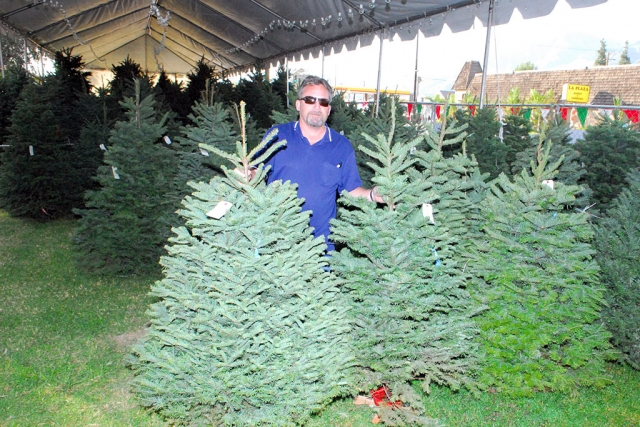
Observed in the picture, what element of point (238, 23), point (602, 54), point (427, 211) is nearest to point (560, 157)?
point (427, 211)

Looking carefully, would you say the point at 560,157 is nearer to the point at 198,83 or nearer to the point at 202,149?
the point at 202,149

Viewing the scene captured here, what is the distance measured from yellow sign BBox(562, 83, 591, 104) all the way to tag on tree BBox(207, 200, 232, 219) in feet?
78.6

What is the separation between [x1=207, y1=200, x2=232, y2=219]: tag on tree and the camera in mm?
2807

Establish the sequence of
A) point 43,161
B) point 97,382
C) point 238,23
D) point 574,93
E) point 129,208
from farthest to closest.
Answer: point 574,93, point 238,23, point 43,161, point 129,208, point 97,382

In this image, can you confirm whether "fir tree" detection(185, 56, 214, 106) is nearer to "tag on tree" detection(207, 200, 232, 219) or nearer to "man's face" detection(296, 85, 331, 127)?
"man's face" detection(296, 85, 331, 127)

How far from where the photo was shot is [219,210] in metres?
2.82

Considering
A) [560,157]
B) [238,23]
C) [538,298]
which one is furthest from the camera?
[238,23]

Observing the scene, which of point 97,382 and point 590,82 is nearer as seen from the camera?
point 97,382

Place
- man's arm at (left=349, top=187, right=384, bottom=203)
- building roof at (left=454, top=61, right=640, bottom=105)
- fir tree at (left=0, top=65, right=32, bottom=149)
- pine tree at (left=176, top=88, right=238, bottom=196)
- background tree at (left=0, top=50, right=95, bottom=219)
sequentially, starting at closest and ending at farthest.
Result: man's arm at (left=349, top=187, right=384, bottom=203) → pine tree at (left=176, top=88, right=238, bottom=196) → background tree at (left=0, top=50, right=95, bottom=219) → fir tree at (left=0, top=65, right=32, bottom=149) → building roof at (left=454, top=61, right=640, bottom=105)

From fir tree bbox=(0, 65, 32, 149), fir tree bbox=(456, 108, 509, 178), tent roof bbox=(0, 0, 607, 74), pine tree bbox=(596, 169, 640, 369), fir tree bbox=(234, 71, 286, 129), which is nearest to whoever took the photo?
pine tree bbox=(596, 169, 640, 369)

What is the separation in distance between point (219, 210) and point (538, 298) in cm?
247

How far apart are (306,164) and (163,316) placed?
63.1 inches

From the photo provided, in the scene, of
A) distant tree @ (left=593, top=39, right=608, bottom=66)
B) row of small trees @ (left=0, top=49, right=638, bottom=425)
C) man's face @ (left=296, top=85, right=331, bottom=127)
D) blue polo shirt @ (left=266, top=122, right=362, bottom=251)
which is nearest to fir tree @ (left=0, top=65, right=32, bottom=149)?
blue polo shirt @ (left=266, top=122, right=362, bottom=251)

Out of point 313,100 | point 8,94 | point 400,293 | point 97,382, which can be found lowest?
point 97,382
